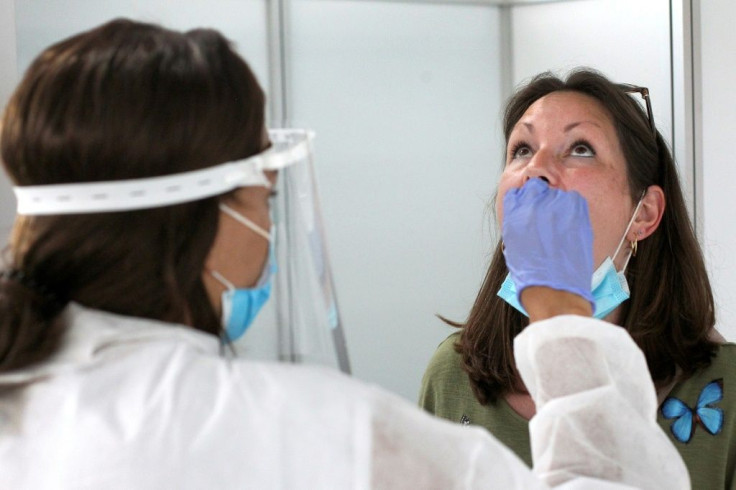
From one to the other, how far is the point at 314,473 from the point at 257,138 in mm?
308

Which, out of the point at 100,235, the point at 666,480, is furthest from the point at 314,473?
the point at 666,480

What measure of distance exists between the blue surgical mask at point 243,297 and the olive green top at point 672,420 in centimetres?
69

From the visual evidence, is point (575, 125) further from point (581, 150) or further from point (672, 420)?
point (672, 420)

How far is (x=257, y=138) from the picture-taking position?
899 millimetres

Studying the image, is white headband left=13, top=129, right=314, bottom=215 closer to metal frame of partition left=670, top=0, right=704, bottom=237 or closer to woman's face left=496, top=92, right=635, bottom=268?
Result: woman's face left=496, top=92, right=635, bottom=268

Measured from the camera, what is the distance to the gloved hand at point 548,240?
1.15 meters

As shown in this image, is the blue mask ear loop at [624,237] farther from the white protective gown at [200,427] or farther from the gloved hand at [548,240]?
the white protective gown at [200,427]

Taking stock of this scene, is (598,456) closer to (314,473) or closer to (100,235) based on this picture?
(314,473)

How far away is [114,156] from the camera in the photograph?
0.82 meters

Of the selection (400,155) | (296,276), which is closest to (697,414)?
(296,276)

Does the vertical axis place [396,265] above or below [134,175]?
below

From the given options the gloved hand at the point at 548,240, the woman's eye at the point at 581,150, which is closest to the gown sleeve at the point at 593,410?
the gloved hand at the point at 548,240

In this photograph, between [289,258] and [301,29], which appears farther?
[301,29]

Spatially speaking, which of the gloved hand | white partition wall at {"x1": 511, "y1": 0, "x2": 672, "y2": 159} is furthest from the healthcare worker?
white partition wall at {"x1": 511, "y1": 0, "x2": 672, "y2": 159}
